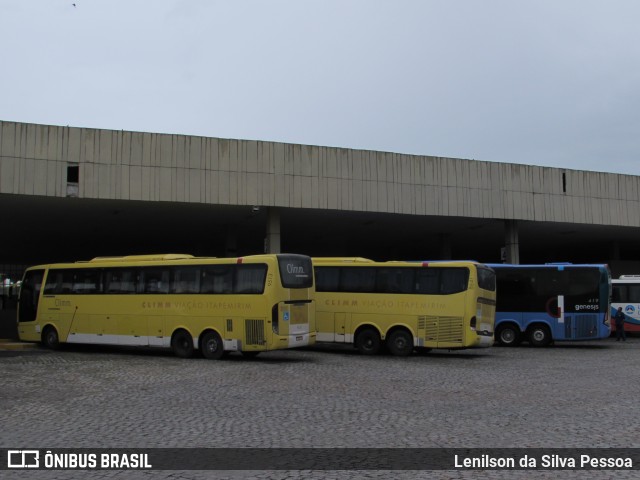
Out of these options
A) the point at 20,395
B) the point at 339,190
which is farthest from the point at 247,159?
the point at 20,395

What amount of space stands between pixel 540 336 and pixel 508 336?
3.81 feet

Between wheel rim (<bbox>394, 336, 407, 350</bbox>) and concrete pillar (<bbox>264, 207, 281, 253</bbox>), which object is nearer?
wheel rim (<bbox>394, 336, 407, 350</bbox>)

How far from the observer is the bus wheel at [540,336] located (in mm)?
24016

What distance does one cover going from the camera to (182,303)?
62.8 feet

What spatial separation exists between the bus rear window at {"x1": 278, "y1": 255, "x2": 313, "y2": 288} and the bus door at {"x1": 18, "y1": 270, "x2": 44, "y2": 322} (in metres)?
9.60

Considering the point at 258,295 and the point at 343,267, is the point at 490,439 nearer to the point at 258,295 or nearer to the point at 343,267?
the point at 258,295

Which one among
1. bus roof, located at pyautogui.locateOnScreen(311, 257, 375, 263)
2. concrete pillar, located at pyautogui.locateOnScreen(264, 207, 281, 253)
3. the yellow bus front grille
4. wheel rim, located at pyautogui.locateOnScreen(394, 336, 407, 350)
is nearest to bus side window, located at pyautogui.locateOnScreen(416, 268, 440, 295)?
wheel rim, located at pyautogui.locateOnScreen(394, 336, 407, 350)

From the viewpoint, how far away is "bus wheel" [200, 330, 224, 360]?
727 inches

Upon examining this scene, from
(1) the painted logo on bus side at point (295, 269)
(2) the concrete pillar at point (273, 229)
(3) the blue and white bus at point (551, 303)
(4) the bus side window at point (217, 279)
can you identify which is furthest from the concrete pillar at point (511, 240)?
(4) the bus side window at point (217, 279)

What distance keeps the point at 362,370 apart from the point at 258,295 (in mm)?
3861

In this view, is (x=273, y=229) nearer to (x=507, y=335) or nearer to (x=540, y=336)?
(x=507, y=335)

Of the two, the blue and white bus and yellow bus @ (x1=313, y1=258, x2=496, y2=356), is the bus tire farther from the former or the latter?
yellow bus @ (x1=313, y1=258, x2=496, y2=356)

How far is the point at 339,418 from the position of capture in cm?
923

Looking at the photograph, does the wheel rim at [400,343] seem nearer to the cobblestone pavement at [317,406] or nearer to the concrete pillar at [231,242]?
the cobblestone pavement at [317,406]
